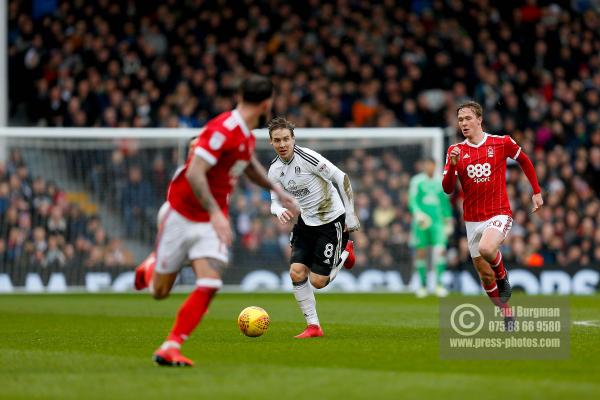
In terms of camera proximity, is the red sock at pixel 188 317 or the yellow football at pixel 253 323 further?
the yellow football at pixel 253 323

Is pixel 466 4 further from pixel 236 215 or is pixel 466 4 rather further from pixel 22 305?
pixel 22 305

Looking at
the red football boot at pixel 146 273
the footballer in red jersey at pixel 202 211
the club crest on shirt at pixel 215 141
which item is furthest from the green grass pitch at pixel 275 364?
the club crest on shirt at pixel 215 141

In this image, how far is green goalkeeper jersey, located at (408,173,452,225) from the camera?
20.4 metres

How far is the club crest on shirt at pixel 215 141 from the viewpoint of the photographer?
8109mm

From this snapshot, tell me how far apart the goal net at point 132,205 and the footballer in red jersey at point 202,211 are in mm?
13889

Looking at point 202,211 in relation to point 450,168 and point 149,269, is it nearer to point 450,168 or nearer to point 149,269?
point 149,269

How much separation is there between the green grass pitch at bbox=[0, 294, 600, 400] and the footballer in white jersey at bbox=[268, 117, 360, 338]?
0.68 metres

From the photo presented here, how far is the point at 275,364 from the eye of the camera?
8.49 meters

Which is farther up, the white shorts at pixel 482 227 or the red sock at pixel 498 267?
the white shorts at pixel 482 227

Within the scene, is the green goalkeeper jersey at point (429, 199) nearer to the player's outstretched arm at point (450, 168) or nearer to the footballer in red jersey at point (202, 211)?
the player's outstretched arm at point (450, 168)

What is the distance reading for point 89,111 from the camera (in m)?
24.4

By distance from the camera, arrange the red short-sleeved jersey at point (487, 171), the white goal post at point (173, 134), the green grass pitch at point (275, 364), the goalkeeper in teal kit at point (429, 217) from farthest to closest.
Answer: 1. the white goal post at point (173, 134)
2. the goalkeeper in teal kit at point (429, 217)
3. the red short-sleeved jersey at point (487, 171)
4. the green grass pitch at point (275, 364)

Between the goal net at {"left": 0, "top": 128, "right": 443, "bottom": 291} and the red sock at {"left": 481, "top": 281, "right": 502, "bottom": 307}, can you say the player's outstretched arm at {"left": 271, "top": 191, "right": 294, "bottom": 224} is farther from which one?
the goal net at {"left": 0, "top": 128, "right": 443, "bottom": 291}

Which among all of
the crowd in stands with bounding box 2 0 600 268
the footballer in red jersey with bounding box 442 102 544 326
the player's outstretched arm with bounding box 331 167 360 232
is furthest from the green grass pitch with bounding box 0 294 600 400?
the crowd in stands with bounding box 2 0 600 268
